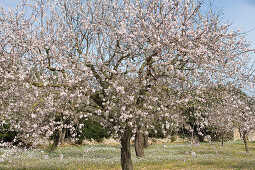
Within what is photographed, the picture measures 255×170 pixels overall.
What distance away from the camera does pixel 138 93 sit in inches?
357

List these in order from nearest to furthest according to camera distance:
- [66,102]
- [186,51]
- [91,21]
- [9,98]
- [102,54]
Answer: [186,51], [66,102], [9,98], [102,54], [91,21]

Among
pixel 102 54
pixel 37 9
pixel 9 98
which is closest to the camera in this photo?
pixel 9 98

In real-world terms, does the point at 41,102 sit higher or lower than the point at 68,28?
lower

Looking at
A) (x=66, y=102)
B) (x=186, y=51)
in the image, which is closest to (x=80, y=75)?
(x=66, y=102)

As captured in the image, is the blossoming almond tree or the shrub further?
the shrub

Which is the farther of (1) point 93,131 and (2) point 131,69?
(1) point 93,131

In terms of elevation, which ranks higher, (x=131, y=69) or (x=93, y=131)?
(x=131, y=69)

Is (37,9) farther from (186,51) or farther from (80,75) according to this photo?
(186,51)

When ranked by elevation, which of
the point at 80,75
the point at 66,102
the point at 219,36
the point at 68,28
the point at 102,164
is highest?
the point at 68,28

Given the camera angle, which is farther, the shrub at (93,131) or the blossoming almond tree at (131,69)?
the shrub at (93,131)

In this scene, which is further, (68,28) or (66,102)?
(68,28)

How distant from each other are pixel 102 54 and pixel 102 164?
7.27m

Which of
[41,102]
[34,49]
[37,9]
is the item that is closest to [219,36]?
[41,102]

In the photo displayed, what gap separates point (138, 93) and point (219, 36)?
3.50 meters
